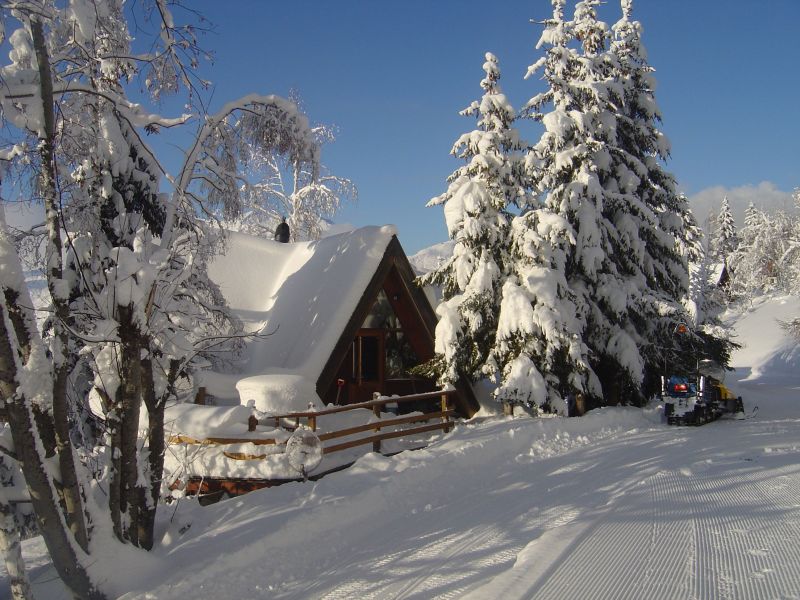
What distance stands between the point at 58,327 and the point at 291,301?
33.2 ft

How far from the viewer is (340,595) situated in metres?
5.09

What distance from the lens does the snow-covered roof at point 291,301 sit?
11.3 meters

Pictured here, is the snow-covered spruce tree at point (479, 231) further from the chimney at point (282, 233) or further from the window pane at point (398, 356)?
the chimney at point (282, 233)

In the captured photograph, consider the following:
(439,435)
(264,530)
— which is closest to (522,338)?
(439,435)

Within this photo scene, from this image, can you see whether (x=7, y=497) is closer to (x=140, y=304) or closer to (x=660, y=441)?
(x=140, y=304)

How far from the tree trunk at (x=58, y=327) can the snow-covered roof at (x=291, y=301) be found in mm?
4580

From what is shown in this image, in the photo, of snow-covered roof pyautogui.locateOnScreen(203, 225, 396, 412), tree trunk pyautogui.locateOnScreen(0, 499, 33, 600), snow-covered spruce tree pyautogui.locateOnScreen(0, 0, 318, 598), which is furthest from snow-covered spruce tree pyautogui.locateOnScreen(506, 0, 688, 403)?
tree trunk pyautogui.locateOnScreen(0, 499, 33, 600)

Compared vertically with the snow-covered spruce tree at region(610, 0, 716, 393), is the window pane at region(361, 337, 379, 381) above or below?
below

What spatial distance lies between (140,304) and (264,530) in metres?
2.91

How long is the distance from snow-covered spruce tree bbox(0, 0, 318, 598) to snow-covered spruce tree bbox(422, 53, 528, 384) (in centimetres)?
739

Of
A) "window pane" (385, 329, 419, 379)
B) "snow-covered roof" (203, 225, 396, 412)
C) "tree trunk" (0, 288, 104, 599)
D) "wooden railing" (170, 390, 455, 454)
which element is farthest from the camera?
"window pane" (385, 329, 419, 379)

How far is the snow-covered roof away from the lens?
11.3 metres

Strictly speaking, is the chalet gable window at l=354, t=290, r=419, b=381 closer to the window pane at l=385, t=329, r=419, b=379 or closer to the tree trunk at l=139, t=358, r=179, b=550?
the window pane at l=385, t=329, r=419, b=379

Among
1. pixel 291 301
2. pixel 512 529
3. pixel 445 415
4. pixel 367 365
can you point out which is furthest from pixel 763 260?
pixel 512 529
